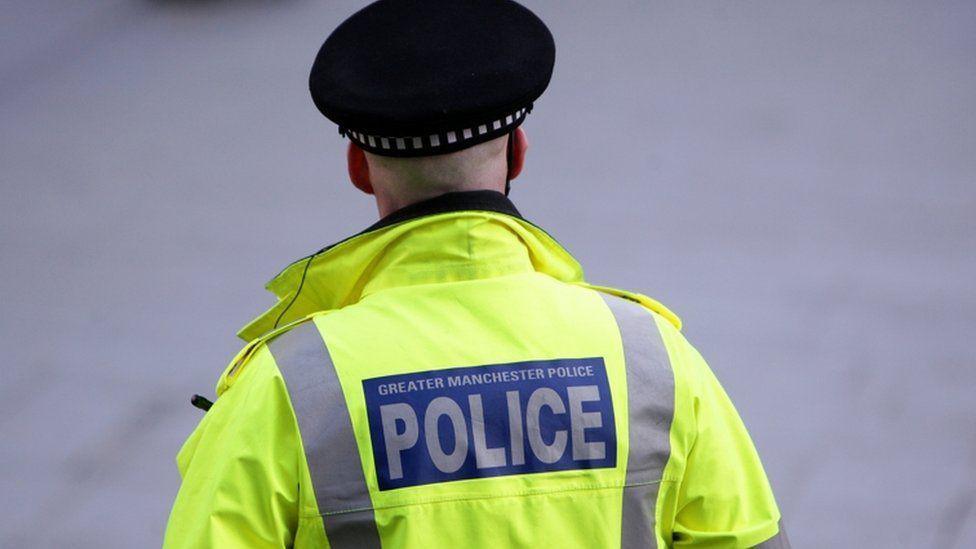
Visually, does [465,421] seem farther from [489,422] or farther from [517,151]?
[517,151]

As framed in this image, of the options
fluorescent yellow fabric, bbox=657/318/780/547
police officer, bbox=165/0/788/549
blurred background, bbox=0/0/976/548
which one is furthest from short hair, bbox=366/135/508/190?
blurred background, bbox=0/0/976/548

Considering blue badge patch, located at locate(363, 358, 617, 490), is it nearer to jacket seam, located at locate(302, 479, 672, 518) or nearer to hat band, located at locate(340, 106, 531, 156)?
jacket seam, located at locate(302, 479, 672, 518)

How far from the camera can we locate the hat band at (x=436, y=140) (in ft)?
3.76

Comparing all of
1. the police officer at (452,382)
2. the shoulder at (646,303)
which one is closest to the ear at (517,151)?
the police officer at (452,382)

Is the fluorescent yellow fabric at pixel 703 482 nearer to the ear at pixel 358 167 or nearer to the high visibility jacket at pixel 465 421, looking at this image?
the high visibility jacket at pixel 465 421

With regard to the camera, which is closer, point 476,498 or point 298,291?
point 476,498

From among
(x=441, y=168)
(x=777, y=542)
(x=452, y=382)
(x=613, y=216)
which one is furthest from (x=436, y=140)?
(x=613, y=216)

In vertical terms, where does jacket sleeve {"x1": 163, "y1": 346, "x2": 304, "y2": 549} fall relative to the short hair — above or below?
below

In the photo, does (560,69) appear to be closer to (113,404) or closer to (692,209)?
(692,209)

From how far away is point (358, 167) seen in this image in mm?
1215

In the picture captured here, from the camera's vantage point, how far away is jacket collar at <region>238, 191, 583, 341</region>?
115cm

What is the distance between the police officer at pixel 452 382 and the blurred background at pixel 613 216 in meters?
1.27

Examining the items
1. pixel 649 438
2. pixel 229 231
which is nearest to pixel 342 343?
pixel 649 438

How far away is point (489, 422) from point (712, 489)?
23 cm
